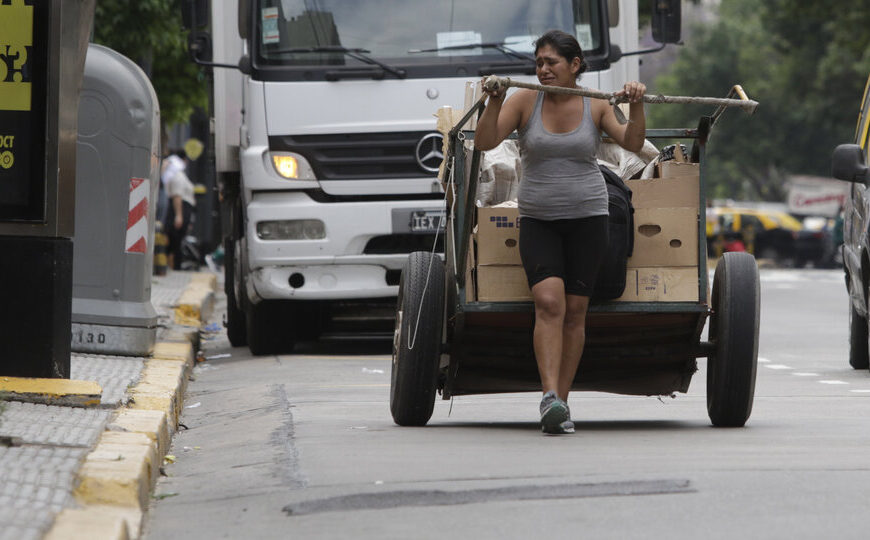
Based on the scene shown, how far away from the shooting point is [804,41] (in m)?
50.8

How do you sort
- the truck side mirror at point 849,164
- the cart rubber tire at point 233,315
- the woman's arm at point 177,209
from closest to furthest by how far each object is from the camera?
1. the truck side mirror at point 849,164
2. the cart rubber tire at point 233,315
3. the woman's arm at point 177,209

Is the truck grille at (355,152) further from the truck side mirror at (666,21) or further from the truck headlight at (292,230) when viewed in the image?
the truck side mirror at (666,21)

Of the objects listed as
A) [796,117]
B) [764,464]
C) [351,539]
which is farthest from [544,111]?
[796,117]

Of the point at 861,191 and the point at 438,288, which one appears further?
the point at 861,191

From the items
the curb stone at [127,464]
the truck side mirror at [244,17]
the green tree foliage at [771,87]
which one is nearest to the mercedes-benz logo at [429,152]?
the truck side mirror at [244,17]

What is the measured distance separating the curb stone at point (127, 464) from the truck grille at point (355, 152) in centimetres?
256

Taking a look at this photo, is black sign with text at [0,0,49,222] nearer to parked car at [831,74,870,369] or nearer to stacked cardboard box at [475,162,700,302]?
stacked cardboard box at [475,162,700,302]

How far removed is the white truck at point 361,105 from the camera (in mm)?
12508

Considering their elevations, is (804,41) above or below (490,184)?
above

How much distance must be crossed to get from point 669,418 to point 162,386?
2611mm

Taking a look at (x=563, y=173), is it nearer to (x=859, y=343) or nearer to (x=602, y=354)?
(x=602, y=354)

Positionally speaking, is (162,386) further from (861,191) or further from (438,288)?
(861,191)

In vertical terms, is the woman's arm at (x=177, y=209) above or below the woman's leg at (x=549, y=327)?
above

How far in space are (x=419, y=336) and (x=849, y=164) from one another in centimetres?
496
